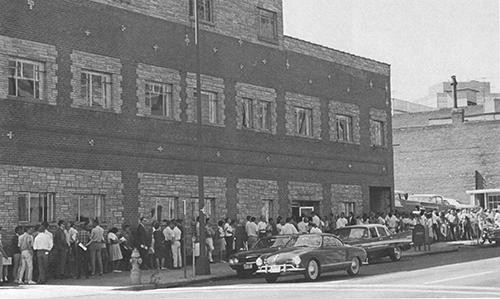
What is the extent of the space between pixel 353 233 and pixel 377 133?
18761 mm

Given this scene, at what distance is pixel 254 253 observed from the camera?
25.6 meters

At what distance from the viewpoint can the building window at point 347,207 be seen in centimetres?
4462

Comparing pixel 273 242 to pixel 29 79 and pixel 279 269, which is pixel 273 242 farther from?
pixel 29 79

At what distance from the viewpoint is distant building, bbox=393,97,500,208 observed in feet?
232

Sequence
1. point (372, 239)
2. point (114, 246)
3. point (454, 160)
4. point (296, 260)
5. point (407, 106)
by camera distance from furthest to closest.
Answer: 1. point (407, 106)
2. point (454, 160)
3. point (372, 239)
4. point (114, 246)
5. point (296, 260)

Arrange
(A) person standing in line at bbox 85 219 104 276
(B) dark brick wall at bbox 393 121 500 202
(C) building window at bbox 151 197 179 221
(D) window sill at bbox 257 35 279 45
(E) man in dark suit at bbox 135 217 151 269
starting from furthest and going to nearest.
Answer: (B) dark brick wall at bbox 393 121 500 202 < (D) window sill at bbox 257 35 279 45 < (C) building window at bbox 151 197 179 221 < (E) man in dark suit at bbox 135 217 151 269 < (A) person standing in line at bbox 85 219 104 276

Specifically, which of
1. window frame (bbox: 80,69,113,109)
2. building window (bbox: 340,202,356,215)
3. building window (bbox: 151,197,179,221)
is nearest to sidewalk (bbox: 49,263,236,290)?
building window (bbox: 151,197,179,221)

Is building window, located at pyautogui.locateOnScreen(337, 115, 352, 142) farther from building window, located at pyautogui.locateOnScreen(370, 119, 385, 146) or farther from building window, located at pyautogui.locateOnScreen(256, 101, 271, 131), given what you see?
building window, located at pyautogui.locateOnScreen(256, 101, 271, 131)

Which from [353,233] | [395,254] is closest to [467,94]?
[395,254]

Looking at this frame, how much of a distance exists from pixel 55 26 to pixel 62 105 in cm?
269

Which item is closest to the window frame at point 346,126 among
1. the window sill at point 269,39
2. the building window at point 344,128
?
the building window at point 344,128

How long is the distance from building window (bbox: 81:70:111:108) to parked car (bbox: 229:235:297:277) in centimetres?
856

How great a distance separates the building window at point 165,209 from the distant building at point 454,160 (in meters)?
40.5

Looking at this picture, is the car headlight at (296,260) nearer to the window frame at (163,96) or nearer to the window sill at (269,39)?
the window frame at (163,96)
